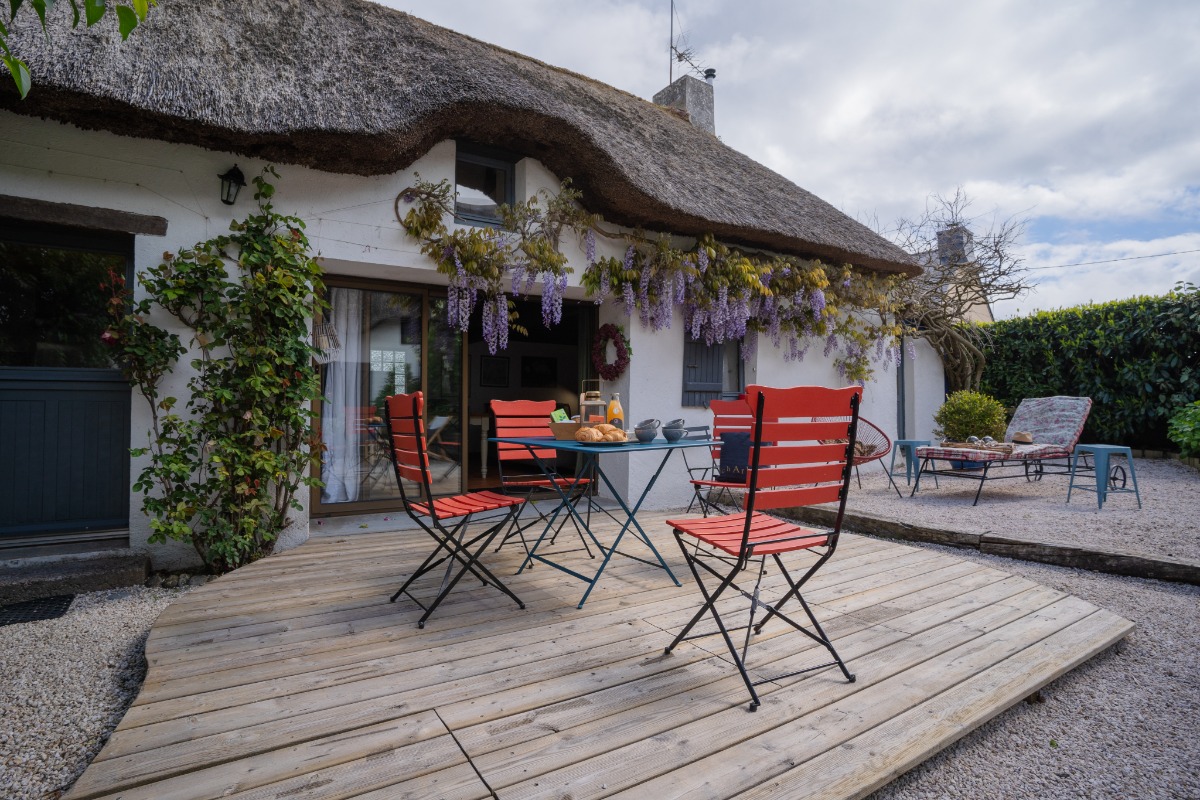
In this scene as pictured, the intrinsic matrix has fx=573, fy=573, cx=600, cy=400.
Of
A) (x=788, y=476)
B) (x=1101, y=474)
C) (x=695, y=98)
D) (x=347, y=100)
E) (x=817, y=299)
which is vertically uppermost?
(x=695, y=98)

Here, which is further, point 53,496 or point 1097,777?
point 53,496

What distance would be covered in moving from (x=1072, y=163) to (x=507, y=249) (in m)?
18.4

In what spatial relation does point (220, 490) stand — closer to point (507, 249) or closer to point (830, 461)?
point (507, 249)

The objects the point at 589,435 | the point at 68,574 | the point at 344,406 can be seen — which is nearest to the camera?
the point at 589,435

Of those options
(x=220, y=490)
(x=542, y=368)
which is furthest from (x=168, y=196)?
(x=542, y=368)

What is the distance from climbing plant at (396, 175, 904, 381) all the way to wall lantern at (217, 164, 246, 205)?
973mm

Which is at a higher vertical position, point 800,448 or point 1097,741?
point 800,448

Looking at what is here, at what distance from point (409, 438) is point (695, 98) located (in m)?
7.30

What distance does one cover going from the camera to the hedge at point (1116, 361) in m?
7.07

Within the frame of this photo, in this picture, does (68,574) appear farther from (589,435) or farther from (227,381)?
(589,435)

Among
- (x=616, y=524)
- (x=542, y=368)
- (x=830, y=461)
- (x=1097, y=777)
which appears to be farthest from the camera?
(x=542, y=368)

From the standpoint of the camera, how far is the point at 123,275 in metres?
3.53

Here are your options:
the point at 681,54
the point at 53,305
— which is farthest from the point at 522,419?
the point at 681,54

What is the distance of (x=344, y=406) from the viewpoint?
454cm
